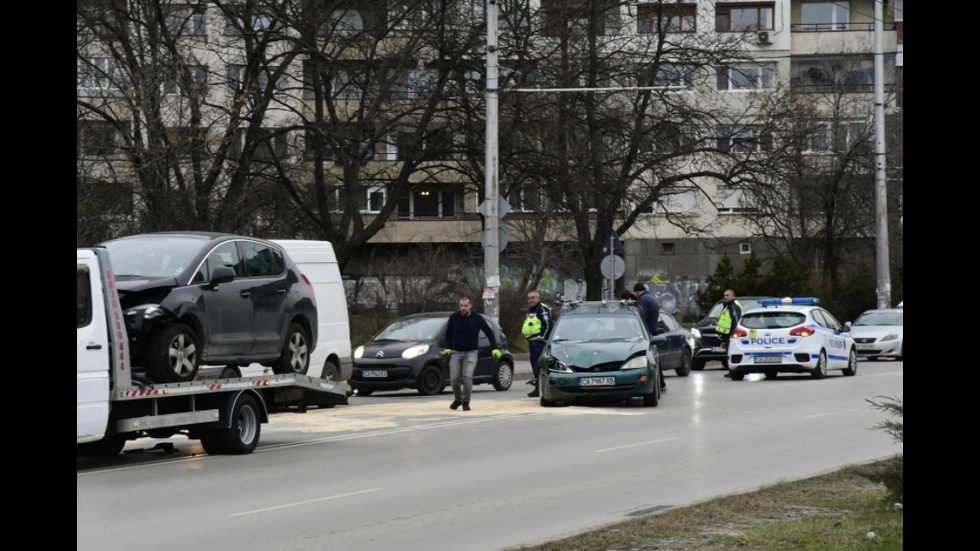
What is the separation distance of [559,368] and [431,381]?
15.1ft

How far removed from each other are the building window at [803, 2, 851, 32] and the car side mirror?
54.8 m

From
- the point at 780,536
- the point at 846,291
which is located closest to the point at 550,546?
the point at 780,536

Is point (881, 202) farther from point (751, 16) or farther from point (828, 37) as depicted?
point (828, 37)

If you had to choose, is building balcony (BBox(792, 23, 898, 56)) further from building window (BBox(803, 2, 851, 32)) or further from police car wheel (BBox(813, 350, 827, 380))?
police car wheel (BBox(813, 350, 827, 380))

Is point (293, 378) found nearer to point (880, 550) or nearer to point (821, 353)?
point (880, 550)

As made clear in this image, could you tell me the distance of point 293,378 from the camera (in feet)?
46.4

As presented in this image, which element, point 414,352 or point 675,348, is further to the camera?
point 675,348

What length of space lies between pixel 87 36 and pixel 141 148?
4.64 meters

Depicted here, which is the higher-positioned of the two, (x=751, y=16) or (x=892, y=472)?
(x=751, y=16)

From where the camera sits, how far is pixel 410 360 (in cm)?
2233

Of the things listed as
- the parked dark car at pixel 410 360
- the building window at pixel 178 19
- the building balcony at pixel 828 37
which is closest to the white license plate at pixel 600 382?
the parked dark car at pixel 410 360

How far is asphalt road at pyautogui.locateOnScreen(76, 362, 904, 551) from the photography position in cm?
857

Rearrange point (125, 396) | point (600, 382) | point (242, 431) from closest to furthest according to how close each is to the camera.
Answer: point (125, 396)
point (242, 431)
point (600, 382)

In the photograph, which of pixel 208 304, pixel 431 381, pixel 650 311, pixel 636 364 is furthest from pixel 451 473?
pixel 650 311
